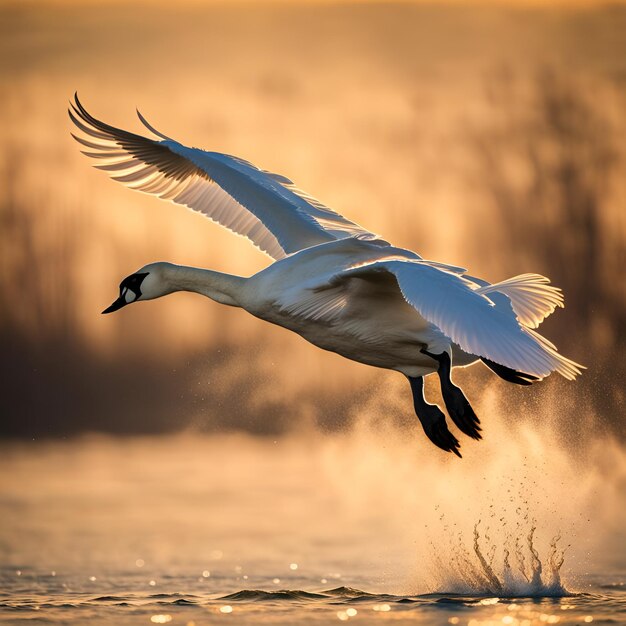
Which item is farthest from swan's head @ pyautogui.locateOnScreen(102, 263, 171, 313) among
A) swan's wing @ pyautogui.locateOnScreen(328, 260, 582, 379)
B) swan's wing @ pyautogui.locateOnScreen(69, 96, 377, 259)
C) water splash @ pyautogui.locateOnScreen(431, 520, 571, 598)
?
water splash @ pyautogui.locateOnScreen(431, 520, 571, 598)

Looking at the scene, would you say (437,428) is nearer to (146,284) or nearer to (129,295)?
(146,284)

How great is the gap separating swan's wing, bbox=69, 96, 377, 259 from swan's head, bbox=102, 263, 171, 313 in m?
0.83

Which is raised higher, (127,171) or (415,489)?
(127,171)

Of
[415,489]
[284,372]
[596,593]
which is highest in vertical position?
[284,372]

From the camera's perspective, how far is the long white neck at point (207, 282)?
547 inches

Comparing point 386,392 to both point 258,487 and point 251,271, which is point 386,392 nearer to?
point 258,487

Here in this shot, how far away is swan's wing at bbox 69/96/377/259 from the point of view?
14766mm

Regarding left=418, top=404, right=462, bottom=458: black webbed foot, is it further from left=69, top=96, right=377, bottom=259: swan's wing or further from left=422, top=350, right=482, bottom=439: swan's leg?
left=69, top=96, right=377, bottom=259: swan's wing

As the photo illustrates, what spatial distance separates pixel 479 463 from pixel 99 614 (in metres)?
5.49

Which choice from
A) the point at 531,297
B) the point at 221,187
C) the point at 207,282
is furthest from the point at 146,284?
the point at 531,297

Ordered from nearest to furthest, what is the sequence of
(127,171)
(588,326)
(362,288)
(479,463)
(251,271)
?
(362,288), (127,171), (479,463), (588,326), (251,271)

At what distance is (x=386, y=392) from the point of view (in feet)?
65.3

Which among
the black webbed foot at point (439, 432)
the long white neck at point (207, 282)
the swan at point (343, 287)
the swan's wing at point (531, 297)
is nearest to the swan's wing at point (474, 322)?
the swan at point (343, 287)

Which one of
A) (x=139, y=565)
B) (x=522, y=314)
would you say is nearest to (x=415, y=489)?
(x=139, y=565)
